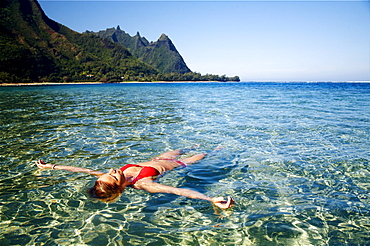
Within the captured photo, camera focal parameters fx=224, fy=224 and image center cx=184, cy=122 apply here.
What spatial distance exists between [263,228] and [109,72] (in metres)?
169

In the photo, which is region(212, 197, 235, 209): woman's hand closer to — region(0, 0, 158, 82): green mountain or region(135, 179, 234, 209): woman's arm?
region(135, 179, 234, 209): woman's arm

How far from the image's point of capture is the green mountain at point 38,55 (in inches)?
3765

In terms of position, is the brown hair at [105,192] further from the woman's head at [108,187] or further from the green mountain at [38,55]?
the green mountain at [38,55]

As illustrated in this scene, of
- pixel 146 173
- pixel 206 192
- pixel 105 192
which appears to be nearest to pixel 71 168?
pixel 105 192

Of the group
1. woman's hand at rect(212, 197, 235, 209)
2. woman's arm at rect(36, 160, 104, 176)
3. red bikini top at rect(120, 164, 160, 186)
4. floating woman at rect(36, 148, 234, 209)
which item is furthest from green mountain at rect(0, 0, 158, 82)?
woman's hand at rect(212, 197, 235, 209)

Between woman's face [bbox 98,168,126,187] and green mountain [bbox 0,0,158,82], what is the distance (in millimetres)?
100101

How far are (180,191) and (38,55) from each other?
144196 mm

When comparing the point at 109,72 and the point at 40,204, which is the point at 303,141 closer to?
the point at 40,204

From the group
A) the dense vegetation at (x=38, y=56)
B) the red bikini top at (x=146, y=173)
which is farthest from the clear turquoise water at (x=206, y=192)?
the dense vegetation at (x=38, y=56)

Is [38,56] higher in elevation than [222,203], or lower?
higher

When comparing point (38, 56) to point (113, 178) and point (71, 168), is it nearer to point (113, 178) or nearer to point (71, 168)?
point (71, 168)

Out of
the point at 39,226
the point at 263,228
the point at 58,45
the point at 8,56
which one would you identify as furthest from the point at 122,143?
the point at 58,45

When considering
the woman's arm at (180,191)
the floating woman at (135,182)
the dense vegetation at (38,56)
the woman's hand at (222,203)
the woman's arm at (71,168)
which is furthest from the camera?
the dense vegetation at (38,56)

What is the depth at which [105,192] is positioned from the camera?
4422 mm
